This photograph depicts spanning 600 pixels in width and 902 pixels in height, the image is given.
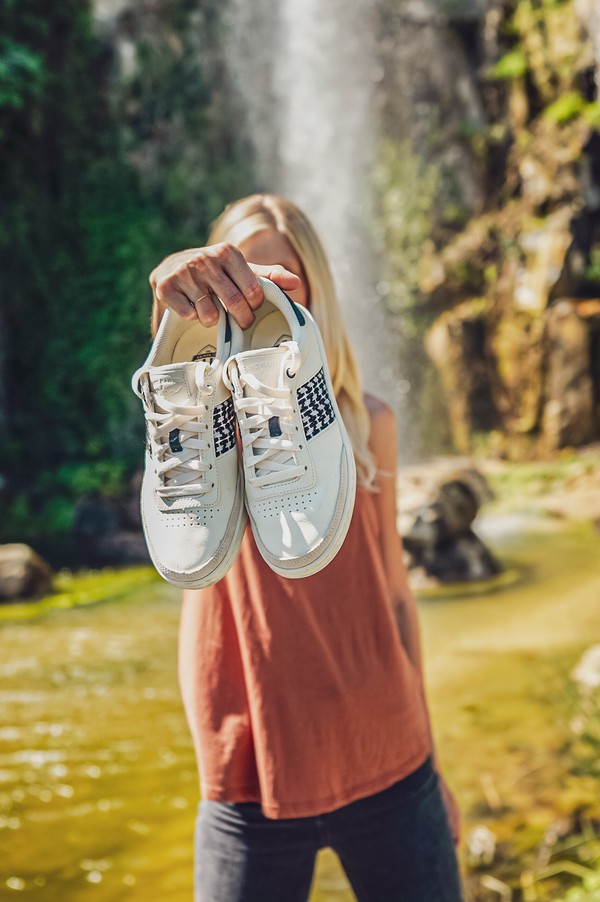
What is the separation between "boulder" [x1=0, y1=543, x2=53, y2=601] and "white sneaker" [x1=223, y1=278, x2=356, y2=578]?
6.28 meters

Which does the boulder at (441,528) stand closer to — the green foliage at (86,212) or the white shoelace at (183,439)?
the white shoelace at (183,439)

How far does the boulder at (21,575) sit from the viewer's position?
22.4ft

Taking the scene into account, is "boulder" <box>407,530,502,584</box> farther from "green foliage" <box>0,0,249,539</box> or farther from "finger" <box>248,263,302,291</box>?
"green foliage" <box>0,0,249,539</box>

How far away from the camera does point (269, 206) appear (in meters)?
1.39

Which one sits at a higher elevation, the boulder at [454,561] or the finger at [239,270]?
the finger at [239,270]

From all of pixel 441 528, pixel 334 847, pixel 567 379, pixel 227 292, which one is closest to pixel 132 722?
pixel 334 847

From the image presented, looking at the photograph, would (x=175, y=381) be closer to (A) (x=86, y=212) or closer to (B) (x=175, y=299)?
(B) (x=175, y=299)

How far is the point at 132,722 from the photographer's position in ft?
13.2

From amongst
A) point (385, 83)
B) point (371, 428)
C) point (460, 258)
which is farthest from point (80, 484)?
point (371, 428)

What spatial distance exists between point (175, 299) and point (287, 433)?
25 centimetres

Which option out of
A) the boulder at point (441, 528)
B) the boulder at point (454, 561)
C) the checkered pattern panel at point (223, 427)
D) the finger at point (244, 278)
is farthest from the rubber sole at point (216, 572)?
the boulder at point (454, 561)

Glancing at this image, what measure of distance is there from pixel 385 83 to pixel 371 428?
14353mm

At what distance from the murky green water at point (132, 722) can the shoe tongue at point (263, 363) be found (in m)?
1.99

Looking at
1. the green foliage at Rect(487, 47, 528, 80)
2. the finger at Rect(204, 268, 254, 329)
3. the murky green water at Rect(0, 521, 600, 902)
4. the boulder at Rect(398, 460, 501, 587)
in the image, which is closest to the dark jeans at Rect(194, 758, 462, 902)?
the finger at Rect(204, 268, 254, 329)
